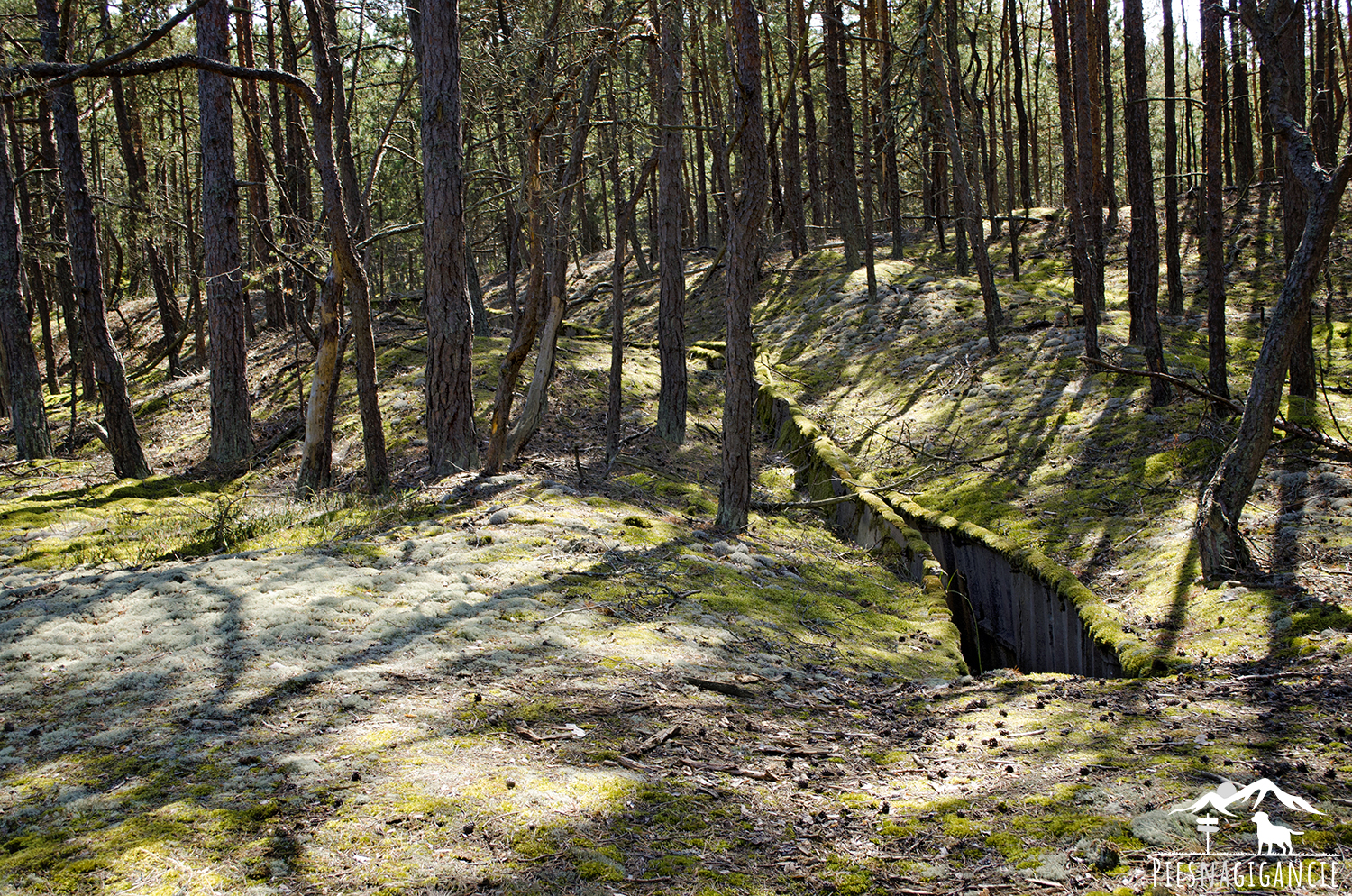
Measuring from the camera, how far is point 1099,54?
2052 cm

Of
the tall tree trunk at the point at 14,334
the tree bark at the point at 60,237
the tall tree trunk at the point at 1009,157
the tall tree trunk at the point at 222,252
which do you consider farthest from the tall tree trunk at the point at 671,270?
the tree bark at the point at 60,237

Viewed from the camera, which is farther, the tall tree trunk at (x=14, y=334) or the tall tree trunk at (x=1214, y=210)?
the tall tree trunk at (x=14, y=334)

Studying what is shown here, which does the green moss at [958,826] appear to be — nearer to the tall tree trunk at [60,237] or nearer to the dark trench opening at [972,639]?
the dark trench opening at [972,639]

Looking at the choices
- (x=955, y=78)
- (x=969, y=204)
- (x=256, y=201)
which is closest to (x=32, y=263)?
(x=256, y=201)

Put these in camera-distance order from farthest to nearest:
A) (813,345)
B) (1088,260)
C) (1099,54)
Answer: (1099,54), (813,345), (1088,260)

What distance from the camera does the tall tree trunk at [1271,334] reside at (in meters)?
6.29

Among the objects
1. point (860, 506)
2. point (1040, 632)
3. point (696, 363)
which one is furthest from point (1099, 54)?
point (1040, 632)

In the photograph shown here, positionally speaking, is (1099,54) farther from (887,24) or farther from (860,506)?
(860,506)

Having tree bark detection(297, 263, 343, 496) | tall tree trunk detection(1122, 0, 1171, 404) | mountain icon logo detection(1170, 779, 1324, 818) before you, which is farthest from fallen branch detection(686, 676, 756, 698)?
tall tree trunk detection(1122, 0, 1171, 404)

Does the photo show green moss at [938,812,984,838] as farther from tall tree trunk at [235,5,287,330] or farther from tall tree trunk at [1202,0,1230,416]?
tall tree trunk at [235,5,287,330]

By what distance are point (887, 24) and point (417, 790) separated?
22.4 m

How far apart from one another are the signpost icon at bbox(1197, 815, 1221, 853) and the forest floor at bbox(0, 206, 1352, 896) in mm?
55

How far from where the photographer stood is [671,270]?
12.8m

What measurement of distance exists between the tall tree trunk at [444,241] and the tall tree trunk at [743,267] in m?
3.00
